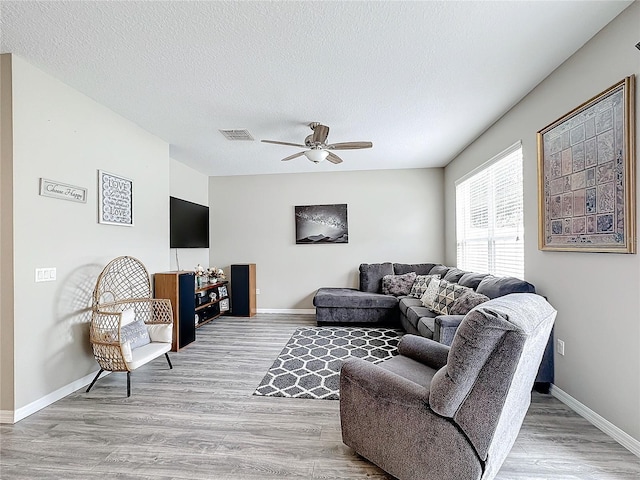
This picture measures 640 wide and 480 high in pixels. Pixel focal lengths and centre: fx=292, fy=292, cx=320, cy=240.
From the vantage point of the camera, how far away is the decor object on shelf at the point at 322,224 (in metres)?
5.50

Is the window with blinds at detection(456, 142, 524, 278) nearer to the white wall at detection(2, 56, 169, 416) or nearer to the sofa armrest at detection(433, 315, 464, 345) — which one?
the sofa armrest at detection(433, 315, 464, 345)

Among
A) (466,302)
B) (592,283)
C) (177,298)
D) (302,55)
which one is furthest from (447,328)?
(177,298)

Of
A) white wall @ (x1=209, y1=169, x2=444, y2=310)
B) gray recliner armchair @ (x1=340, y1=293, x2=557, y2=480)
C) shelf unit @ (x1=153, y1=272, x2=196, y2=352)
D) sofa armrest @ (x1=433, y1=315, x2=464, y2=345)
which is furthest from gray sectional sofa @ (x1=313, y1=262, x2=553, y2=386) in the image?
shelf unit @ (x1=153, y1=272, x2=196, y2=352)

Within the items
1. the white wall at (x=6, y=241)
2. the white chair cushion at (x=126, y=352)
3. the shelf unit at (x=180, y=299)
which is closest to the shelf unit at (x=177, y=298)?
the shelf unit at (x=180, y=299)

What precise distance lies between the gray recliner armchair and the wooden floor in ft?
0.95

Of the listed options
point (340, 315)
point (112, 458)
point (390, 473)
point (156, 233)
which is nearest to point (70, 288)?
point (156, 233)

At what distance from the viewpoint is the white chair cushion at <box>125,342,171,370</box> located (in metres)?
2.51

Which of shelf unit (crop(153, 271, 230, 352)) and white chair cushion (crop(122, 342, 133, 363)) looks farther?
shelf unit (crop(153, 271, 230, 352))

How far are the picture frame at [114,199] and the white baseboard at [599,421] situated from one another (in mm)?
4394

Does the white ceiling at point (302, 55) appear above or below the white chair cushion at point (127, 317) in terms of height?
above

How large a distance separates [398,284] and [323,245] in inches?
61.3

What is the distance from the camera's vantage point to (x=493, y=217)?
3611mm

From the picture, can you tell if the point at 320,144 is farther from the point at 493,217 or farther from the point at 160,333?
the point at 160,333

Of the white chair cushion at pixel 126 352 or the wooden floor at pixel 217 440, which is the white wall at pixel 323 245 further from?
the white chair cushion at pixel 126 352
